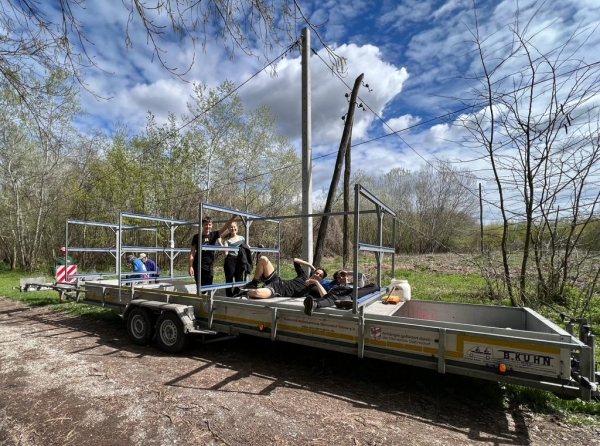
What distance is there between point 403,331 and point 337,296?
141 centimetres

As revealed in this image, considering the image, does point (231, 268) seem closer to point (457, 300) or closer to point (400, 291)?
point (400, 291)

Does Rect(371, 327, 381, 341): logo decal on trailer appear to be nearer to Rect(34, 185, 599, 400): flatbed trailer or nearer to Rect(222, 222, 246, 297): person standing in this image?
Rect(34, 185, 599, 400): flatbed trailer

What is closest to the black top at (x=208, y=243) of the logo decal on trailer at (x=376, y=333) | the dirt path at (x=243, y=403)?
the dirt path at (x=243, y=403)

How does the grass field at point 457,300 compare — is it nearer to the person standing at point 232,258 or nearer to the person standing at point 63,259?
the person standing at point 63,259

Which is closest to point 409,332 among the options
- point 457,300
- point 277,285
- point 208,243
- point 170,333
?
point 277,285

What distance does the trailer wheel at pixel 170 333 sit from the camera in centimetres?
482

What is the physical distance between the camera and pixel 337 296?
475 cm

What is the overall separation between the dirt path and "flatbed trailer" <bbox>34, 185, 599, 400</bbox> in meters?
0.43

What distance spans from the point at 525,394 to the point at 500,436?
3.18 feet

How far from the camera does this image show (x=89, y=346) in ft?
17.6

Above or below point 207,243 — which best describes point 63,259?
below

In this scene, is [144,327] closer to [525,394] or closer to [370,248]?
[370,248]

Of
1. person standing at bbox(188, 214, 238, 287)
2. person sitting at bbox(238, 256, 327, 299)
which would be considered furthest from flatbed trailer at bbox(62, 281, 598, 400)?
person standing at bbox(188, 214, 238, 287)

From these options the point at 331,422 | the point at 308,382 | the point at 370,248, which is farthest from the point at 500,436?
the point at 370,248
